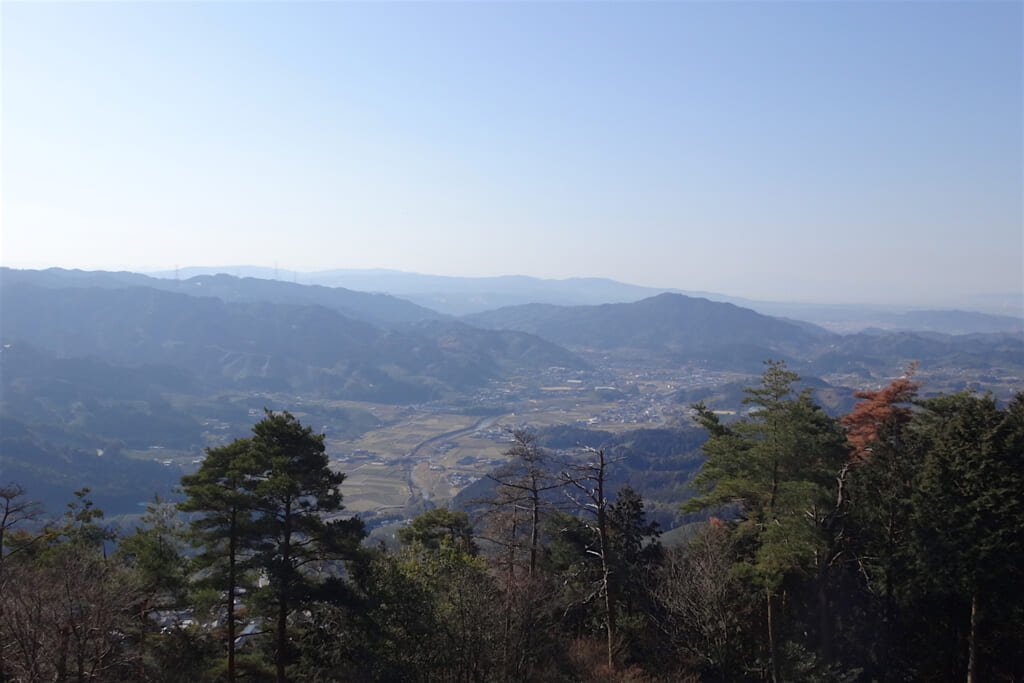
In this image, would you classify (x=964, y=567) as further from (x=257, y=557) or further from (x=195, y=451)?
(x=195, y=451)

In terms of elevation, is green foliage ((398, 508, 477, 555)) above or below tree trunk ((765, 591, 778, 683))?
below

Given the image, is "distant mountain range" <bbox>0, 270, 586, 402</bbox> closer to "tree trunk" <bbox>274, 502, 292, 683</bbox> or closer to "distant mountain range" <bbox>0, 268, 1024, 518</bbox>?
"distant mountain range" <bbox>0, 268, 1024, 518</bbox>

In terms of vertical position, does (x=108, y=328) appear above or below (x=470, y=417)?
above


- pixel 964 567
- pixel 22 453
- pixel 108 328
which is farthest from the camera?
pixel 108 328

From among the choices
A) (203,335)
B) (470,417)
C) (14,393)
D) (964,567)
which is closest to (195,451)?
(14,393)

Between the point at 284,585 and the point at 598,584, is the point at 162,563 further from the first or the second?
the point at 598,584

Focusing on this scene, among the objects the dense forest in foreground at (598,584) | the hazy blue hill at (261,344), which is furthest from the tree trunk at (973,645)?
the hazy blue hill at (261,344)

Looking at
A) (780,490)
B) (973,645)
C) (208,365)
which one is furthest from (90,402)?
(973,645)

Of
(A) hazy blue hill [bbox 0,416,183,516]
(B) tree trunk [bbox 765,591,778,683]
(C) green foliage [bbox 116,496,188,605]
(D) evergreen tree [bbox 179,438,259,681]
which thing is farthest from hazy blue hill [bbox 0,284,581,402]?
(B) tree trunk [bbox 765,591,778,683]
